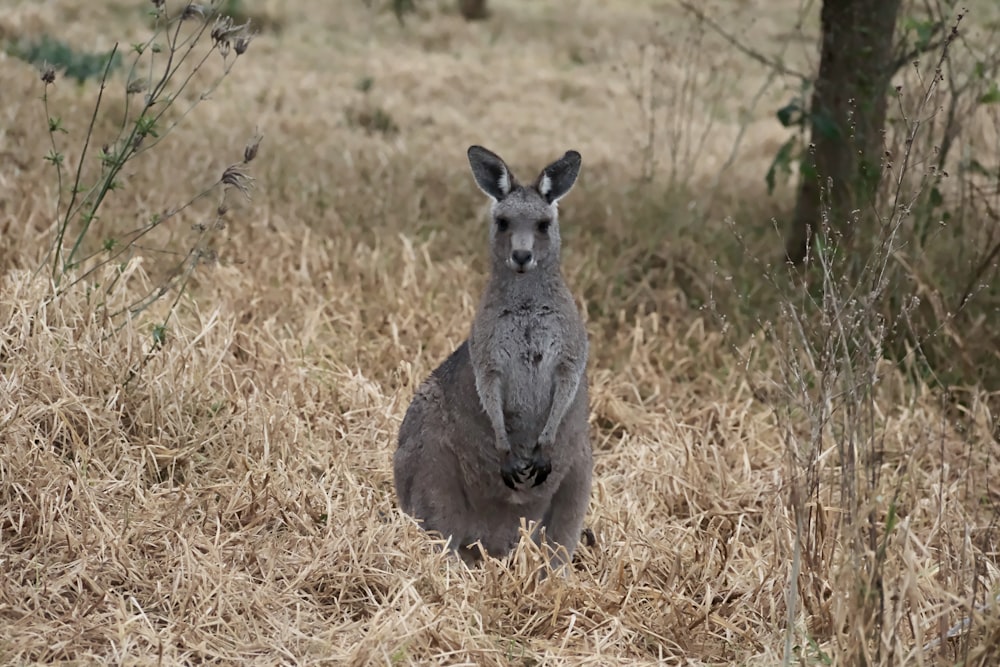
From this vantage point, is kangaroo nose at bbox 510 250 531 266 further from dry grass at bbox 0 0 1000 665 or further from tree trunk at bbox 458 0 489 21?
tree trunk at bbox 458 0 489 21

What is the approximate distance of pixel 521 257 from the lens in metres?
3.99

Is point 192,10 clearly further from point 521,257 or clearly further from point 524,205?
point 521,257

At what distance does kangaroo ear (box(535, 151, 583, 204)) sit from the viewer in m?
4.20

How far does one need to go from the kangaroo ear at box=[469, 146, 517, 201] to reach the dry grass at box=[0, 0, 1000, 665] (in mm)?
1031

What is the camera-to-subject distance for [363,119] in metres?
9.84

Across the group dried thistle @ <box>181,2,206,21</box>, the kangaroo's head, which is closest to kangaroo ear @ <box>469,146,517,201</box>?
the kangaroo's head

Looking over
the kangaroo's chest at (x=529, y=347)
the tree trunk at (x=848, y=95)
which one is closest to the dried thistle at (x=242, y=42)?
the kangaroo's chest at (x=529, y=347)

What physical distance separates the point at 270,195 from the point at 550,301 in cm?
352

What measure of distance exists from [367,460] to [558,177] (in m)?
1.22

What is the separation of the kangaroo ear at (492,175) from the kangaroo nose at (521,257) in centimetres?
34

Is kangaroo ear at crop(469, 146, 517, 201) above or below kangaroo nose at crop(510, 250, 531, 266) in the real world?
above

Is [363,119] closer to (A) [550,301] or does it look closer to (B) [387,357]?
(B) [387,357]

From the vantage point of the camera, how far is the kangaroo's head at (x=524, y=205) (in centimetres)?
413

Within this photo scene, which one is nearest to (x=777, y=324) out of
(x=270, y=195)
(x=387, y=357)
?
(x=387, y=357)
